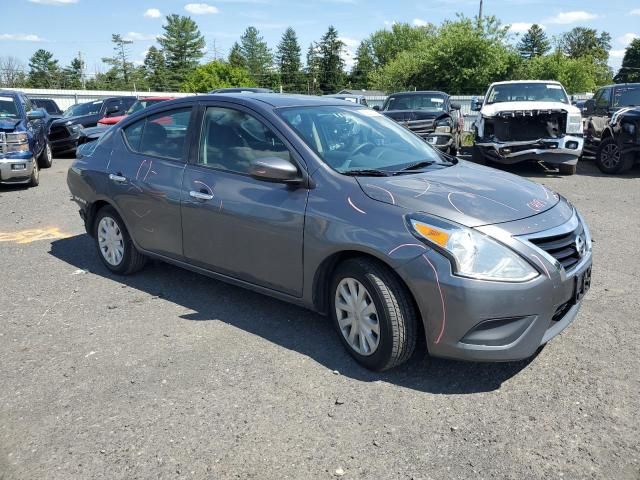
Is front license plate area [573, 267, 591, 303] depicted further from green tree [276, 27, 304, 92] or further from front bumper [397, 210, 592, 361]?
green tree [276, 27, 304, 92]

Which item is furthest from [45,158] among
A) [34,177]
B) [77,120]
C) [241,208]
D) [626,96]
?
[626,96]

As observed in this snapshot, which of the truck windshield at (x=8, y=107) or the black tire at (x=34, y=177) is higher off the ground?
the truck windshield at (x=8, y=107)

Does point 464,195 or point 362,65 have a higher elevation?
point 362,65

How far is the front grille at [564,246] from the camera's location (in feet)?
10.7

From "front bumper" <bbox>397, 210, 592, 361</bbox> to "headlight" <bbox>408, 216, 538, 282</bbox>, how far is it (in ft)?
0.11

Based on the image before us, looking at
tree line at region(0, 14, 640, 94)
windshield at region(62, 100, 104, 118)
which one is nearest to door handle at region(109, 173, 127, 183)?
windshield at region(62, 100, 104, 118)

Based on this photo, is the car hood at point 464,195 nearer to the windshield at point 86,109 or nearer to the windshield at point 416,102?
the windshield at point 416,102

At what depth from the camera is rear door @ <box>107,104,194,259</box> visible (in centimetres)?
467

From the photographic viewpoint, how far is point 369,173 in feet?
12.5

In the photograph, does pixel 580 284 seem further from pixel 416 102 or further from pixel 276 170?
pixel 416 102

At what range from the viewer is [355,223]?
3.47 metres

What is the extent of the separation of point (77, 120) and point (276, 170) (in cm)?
1413

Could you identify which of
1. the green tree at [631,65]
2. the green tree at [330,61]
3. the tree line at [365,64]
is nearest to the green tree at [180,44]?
the tree line at [365,64]

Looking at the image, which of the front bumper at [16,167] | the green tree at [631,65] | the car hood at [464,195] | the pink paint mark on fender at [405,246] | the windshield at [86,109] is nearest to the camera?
the pink paint mark on fender at [405,246]
